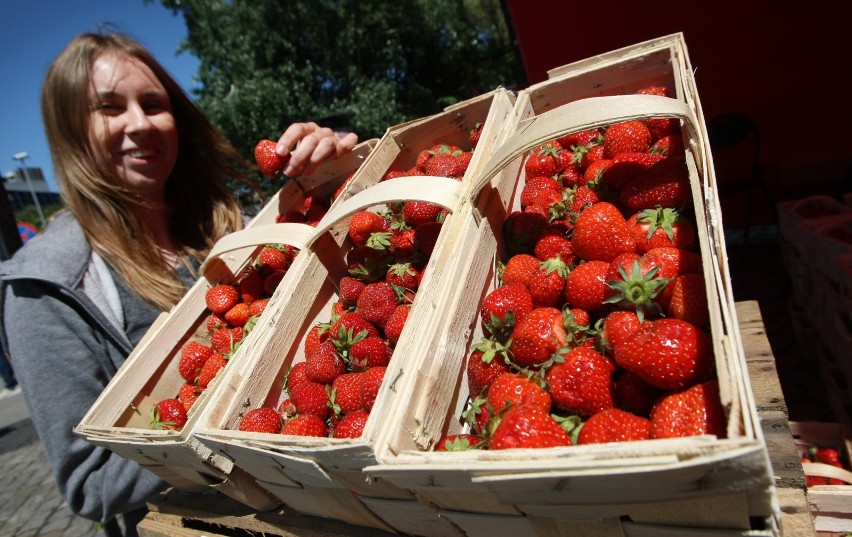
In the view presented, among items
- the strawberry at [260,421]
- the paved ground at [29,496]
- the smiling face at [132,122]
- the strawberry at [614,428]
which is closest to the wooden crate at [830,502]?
the strawberry at [614,428]

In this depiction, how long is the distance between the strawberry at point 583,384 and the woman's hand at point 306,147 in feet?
4.47

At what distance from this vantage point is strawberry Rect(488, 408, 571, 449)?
2.64 feet

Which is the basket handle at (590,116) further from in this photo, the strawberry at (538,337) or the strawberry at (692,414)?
the strawberry at (692,414)

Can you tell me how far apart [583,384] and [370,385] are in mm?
481

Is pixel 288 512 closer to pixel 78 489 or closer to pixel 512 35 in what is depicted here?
pixel 78 489

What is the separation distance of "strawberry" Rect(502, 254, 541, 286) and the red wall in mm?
4510

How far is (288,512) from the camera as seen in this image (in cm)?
130

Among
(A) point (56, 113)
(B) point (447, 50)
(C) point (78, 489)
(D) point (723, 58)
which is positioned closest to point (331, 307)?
(C) point (78, 489)

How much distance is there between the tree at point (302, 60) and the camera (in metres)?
7.79

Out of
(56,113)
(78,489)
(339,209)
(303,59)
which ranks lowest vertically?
(78,489)

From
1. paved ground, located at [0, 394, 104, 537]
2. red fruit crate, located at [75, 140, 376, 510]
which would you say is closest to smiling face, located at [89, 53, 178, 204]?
red fruit crate, located at [75, 140, 376, 510]

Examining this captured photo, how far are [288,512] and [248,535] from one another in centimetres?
21

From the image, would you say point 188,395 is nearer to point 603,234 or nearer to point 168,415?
point 168,415

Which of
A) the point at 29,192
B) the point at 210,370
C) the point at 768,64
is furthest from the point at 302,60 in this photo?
the point at 29,192
